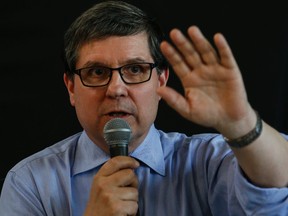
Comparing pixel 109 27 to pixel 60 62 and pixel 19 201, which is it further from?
pixel 60 62

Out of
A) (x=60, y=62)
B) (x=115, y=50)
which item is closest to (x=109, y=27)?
(x=115, y=50)

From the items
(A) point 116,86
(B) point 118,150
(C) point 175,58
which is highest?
(C) point 175,58

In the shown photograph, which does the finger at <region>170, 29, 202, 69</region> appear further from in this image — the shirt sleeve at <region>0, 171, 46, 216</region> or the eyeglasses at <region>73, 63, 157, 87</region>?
the shirt sleeve at <region>0, 171, 46, 216</region>

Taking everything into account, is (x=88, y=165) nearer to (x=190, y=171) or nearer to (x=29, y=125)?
(x=190, y=171)

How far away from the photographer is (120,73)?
5.01ft

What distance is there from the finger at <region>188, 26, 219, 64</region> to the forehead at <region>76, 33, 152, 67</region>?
1.34 ft

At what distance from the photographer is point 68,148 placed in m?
1.77

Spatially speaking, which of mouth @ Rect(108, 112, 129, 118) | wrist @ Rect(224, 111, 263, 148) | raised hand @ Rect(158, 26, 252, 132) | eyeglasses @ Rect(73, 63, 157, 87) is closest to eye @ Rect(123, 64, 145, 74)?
eyeglasses @ Rect(73, 63, 157, 87)

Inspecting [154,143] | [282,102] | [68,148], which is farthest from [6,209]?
[282,102]

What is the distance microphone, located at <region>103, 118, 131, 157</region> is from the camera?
1309 millimetres

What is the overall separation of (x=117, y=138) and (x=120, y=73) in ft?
0.93

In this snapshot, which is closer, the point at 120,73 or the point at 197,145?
the point at 120,73

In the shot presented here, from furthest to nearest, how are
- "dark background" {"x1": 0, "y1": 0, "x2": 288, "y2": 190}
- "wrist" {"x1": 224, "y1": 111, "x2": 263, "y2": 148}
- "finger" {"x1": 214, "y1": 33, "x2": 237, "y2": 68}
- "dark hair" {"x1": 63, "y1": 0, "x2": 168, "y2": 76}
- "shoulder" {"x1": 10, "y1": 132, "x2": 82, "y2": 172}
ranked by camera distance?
"dark background" {"x1": 0, "y1": 0, "x2": 288, "y2": 190} < "shoulder" {"x1": 10, "y1": 132, "x2": 82, "y2": 172} < "dark hair" {"x1": 63, "y1": 0, "x2": 168, "y2": 76} < "wrist" {"x1": 224, "y1": 111, "x2": 263, "y2": 148} < "finger" {"x1": 214, "y1": 33, "x2": 237, "y2": 68}

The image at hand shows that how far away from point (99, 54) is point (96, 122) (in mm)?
212
